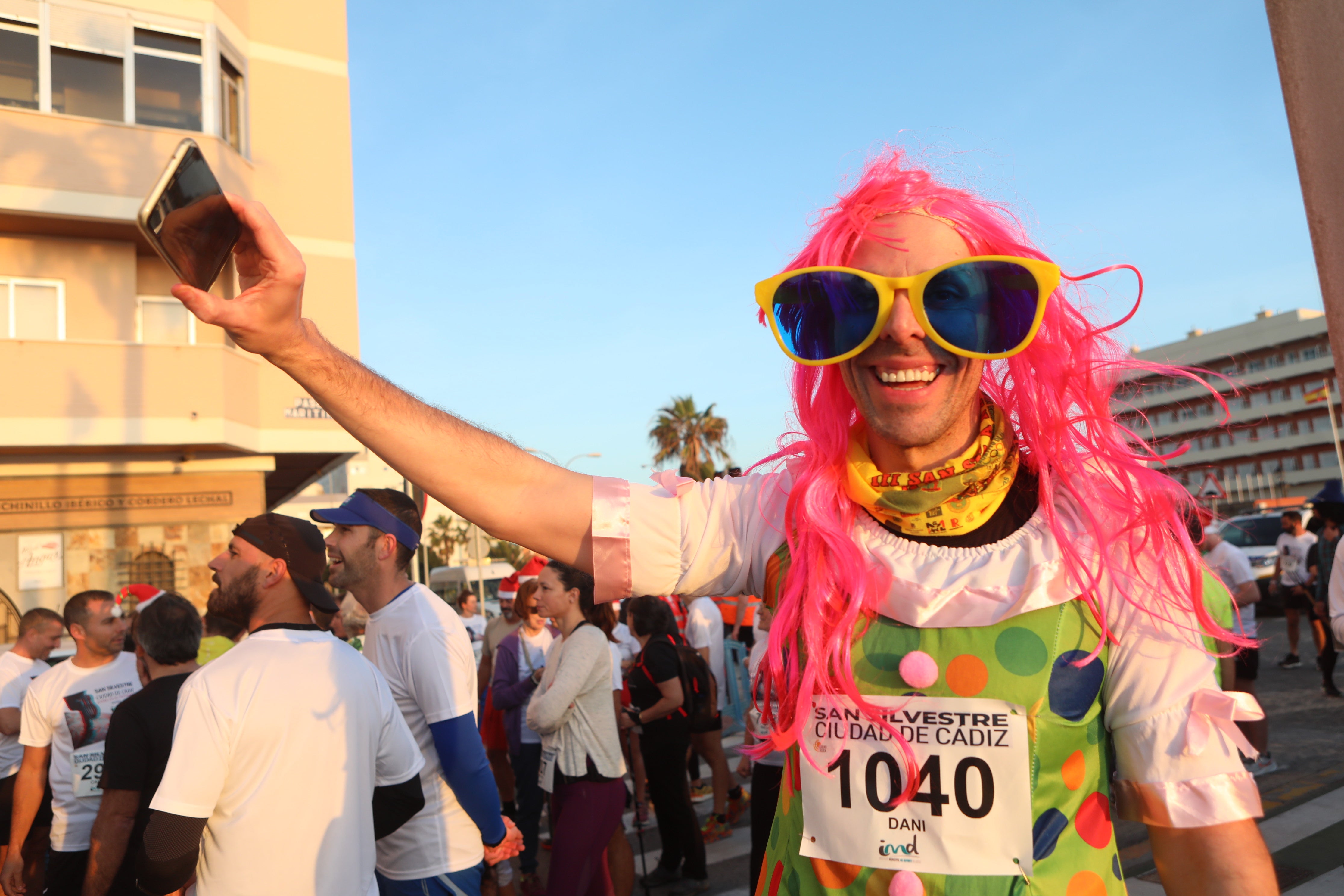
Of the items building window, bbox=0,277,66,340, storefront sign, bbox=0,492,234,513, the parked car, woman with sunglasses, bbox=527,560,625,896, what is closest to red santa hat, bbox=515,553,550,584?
woman with sunglasses, bbox=527,560,625,896

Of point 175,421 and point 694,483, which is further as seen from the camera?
point 175,421

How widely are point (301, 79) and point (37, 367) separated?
21.7 ft

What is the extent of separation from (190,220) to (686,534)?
37.3 inches

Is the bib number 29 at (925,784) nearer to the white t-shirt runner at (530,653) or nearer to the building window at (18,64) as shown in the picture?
the white t-shirt runner at (530,653)

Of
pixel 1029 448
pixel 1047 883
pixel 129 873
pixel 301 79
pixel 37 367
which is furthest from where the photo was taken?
pixel 301 79

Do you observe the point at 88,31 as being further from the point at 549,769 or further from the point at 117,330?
the point at 549,769

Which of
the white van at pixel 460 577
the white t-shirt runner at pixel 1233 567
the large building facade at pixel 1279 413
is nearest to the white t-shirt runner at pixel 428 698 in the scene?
the white t-shirt runner at pixel 1233 567

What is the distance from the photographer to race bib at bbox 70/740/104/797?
4.43 metres

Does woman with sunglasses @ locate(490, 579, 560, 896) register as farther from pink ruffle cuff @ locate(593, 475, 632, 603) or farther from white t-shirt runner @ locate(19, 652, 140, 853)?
pink ruffle cuff @ locate(593, 475, 632, 603)

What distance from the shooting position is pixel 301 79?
15.8 m

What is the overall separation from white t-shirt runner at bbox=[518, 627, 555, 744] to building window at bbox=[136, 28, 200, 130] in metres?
11.0

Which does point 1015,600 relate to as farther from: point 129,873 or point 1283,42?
point 129,873

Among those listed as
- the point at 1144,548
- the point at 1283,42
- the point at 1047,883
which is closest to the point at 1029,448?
the point at 1144,548

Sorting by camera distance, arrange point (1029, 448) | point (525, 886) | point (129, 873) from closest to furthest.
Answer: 1. point (1029, 448)
2. point (129, 873)
3. point (525, 886)
